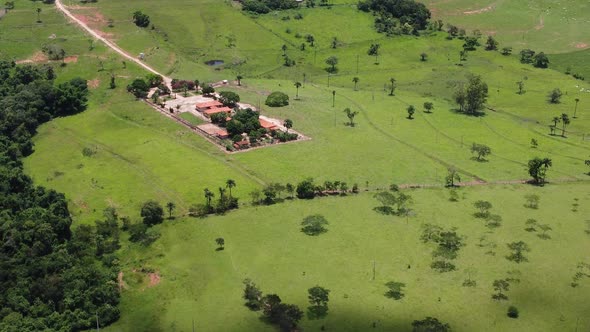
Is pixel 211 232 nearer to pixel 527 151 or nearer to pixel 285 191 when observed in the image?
pixel 285 191

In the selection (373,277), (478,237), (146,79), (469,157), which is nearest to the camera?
(373,277)

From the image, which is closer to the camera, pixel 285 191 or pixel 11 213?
pixel 11 213

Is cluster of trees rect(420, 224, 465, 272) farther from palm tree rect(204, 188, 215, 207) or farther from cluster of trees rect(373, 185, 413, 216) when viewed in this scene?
palm tree rect(204, 188, 215, 207)

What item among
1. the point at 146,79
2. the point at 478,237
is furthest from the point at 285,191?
the point at 146,79

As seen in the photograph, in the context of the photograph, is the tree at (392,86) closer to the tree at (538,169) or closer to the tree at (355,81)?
the tree at (355,81)

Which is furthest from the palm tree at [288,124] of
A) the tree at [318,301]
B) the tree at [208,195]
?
the tree at [318,301]

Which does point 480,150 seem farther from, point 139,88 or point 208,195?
point 139,88

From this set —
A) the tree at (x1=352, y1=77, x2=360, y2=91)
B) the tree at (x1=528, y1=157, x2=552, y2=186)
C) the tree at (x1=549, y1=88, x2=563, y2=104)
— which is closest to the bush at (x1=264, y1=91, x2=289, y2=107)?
the tree at (x1=352, y1=77, x2=360, y2=91)
